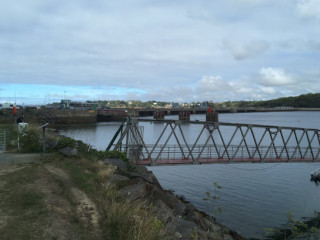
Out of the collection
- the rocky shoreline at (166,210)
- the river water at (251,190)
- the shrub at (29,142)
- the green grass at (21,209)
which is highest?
the shrub at (29,142)

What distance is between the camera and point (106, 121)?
123438 millimetres

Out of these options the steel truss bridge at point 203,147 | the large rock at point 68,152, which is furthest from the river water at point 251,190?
the large rock at point 68,152

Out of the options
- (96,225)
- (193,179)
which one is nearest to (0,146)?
(96,225)

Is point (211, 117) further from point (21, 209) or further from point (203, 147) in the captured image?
point (21, 209)

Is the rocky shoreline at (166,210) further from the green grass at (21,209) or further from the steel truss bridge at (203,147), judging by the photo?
the steel truss bridge at (203,147)

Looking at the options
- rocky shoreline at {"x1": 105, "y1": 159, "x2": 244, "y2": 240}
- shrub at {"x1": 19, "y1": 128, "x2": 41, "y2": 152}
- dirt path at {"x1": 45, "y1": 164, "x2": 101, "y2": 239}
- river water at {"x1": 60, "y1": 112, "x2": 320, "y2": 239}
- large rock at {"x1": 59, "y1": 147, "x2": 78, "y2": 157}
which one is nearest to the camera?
dirt path at {"x1": 45, "y1": 164, "x2": 101, "y2": 239}

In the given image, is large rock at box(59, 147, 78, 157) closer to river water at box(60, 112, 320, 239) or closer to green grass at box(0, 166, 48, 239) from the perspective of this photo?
green grass at box(0, 166, 48, 239)

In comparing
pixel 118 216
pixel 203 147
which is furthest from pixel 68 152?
pixel 203 147

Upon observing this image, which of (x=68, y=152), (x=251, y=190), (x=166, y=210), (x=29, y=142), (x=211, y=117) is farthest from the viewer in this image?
(x=211, y=117)

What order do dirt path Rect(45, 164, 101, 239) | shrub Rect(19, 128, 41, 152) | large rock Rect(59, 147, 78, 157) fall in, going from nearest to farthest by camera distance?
dirt path Rect(45, 164, 101, 239) → large rock Rect(59, 147, 78, 157) → shrub Rect(19, 128, 41, 152)

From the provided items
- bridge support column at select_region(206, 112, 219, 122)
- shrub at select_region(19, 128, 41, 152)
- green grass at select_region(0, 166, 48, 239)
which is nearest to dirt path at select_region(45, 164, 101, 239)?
green grass at select_region(0, 166, 48, 239)

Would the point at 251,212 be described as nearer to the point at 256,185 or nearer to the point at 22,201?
the point at 256,185

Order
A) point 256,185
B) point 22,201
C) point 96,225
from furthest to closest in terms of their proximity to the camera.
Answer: point 256,185 < point 22,201 < point 96,225

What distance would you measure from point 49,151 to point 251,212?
16.1 metres
